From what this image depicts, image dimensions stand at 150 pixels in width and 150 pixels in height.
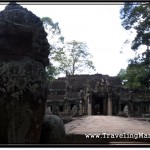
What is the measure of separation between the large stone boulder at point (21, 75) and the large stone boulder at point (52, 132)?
0.30 meters

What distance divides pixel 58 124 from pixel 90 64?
121 ft

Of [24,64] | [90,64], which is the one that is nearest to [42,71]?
[24,64]

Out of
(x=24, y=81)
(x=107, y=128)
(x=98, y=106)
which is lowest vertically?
(x=107, y=128)

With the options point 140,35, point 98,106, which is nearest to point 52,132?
point 140,35

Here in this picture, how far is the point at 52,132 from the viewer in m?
4.20

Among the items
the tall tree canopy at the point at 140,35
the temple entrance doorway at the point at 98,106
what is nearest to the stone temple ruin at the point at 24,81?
the tall tree canopy at the point at 140,35

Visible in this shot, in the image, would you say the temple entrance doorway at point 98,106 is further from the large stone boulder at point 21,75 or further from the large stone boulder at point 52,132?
the large stone boulder at point 21,75

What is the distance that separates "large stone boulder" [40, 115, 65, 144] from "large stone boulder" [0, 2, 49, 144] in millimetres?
295

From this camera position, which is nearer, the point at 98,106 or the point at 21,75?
the point at 21,75

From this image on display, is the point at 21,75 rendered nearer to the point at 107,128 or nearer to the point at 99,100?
the point at 107,128

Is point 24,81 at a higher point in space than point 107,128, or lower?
higher

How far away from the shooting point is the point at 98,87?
34438 mm

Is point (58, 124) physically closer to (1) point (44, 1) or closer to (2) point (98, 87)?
(1) point (44, 1)

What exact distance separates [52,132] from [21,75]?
2.94 feet
